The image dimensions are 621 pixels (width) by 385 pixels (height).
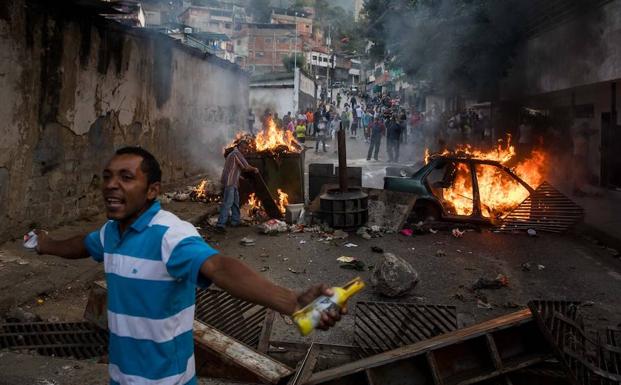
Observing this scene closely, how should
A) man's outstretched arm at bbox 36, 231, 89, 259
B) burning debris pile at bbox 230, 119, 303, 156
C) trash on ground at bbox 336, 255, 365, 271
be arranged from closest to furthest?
1. man's outstretched arm at bbox 36, 231, 89, 259
2. trash on ground at bbox 336, 255, 365, 271
3. burning debris pile at bbox 230, 119, 303, 156

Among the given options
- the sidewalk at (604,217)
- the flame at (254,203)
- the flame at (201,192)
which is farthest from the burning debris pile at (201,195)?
the sidewalk at (604,217)

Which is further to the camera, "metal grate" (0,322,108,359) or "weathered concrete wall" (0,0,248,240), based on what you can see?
"weathered concrete wall" (0,0,248,240)

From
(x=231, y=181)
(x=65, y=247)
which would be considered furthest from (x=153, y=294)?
(x=231, y=181)

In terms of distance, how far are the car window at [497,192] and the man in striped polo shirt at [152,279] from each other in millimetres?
8500

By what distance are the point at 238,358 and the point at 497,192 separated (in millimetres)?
7556

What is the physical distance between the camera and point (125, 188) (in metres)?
2.08

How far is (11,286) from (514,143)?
1567cm

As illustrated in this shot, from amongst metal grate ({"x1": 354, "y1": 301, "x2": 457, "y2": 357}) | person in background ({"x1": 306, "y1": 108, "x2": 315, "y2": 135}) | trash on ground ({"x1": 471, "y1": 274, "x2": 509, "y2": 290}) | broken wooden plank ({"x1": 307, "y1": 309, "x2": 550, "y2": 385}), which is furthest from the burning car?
person in background ({"x1": 306, "y1": 108, "x2": 315, "y2": 135})

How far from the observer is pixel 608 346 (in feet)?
12.6

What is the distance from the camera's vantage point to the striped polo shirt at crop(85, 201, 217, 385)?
1929 mm

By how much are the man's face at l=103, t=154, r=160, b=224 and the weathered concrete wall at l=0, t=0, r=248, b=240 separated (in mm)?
5614

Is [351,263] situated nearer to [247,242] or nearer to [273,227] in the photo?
[247,242]

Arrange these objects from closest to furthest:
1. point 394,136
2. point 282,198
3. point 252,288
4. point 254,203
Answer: point 252,288, point 254,203, point 282,198, point 394,136

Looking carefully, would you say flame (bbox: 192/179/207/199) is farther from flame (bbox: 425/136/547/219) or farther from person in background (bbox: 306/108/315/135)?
person in background (bbox: 306/108/315/135)
